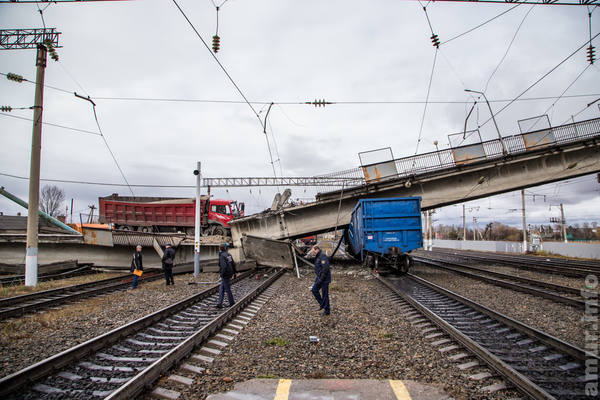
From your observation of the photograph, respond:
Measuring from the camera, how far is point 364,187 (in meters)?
16.9

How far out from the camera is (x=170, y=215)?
2397cm

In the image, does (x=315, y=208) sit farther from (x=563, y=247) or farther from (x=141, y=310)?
(x=563, y=247)

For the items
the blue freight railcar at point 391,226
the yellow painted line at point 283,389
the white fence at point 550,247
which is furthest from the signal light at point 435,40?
the white fence at point 550,247

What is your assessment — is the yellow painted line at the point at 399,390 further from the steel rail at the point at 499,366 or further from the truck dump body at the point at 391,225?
the truck dump body at the point at 391,225

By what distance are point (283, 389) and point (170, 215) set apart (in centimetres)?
2267

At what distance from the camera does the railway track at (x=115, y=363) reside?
133 inches

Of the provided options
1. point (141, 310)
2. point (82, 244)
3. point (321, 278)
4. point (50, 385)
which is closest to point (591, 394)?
point (321, 278)

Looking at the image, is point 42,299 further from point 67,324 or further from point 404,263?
point 404,263

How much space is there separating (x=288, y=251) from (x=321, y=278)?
9097 mm

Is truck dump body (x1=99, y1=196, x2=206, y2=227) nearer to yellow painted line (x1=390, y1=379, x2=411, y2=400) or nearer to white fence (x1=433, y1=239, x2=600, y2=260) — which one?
yellow painted line (x1=390, y1=379, x2=411, y2=400)

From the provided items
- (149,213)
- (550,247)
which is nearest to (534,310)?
(149,213)

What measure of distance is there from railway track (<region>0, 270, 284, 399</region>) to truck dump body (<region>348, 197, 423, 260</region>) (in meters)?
7.90

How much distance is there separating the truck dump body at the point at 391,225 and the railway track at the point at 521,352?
566 centimetres

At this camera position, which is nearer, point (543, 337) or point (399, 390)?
point (399, 390)
